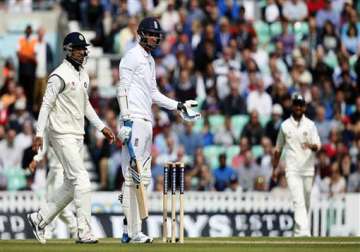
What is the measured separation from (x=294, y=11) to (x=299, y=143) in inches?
344

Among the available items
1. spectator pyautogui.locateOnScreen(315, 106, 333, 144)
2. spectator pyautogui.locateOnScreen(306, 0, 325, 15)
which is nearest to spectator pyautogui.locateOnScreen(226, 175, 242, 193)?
spectator pyautogui.locateOnScreen(315, 106, 333, 144)

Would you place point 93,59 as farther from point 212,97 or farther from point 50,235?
point 50,235

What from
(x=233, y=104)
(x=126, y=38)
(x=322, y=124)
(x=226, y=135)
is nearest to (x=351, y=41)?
(x=322, y=124)

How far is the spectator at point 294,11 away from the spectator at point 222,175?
15.8ft

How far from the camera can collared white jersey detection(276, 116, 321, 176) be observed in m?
22.5

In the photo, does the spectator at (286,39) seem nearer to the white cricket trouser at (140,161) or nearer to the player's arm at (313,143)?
the player's arm at (313,143)

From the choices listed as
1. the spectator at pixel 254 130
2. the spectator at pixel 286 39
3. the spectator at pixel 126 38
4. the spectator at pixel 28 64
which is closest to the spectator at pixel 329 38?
the spectator at pixel 286 39

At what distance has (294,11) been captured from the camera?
1218 inches

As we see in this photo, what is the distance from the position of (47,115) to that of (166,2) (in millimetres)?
14276

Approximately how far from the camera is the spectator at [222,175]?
88.1 ft

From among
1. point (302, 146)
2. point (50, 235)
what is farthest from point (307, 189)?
point (50, 235)

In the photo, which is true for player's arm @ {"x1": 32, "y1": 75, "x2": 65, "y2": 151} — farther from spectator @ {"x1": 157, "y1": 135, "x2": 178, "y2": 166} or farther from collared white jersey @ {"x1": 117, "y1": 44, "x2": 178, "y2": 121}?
spectator @ {"x1": 157, "y1": 135, "x2": 178, "y2": 166}

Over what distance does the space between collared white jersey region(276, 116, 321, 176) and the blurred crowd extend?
148 inches

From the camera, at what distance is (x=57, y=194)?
17625 millimetres
